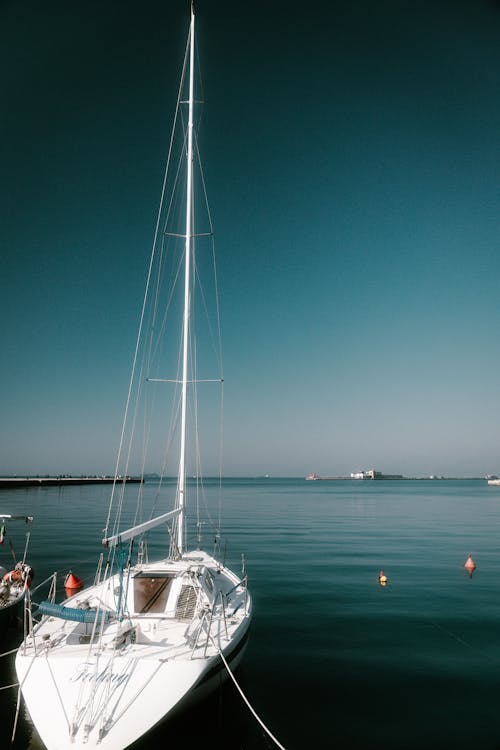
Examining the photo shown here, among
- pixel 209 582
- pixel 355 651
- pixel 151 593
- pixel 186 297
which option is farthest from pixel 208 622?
pixel 186 297

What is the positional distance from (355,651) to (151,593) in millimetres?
6451

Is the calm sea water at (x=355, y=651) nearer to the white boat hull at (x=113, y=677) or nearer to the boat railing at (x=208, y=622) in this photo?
the white boat hull at (x=113, y=677)

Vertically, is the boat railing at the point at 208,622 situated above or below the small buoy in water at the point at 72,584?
above

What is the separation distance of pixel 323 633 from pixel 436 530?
28.1m

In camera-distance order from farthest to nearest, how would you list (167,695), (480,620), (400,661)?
(480,620) < (400,661) < (167,695)

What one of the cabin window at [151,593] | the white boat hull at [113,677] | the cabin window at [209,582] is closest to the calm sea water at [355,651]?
the white boat hull at [113,677]

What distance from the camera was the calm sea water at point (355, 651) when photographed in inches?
350

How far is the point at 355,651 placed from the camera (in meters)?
12.9

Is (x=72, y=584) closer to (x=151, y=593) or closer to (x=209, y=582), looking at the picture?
(x=209, y=582)

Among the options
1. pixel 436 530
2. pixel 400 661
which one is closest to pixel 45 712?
pixel 400 661

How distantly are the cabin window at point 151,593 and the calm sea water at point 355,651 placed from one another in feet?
8.02

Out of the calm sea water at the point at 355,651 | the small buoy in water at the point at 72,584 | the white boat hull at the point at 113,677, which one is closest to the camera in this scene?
the white boat hull at the point at 113,677

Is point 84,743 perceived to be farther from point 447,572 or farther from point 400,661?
point 447,572

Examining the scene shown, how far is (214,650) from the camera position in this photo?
8.65 meters
